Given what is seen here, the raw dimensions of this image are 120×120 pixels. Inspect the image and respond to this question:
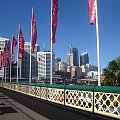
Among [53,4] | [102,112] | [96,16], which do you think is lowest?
[102,112]

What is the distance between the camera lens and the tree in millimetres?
32375

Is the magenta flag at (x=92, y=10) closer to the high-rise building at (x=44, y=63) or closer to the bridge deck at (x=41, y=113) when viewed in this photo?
the bridge deck at (x=41, y=113)

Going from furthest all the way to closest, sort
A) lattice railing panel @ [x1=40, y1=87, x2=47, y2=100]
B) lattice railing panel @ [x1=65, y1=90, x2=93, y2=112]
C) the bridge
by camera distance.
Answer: lattice railing panel @ [x1=40, y1=87, x2=47, y2=100]
lattice railing panel @ [x1=65, y1=90, x2=93, y2=112]
the bridge

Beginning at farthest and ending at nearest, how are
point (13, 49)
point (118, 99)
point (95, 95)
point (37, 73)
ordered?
point (37, 73)
point (13, 49)
point (95, 95)
point (118, 99)

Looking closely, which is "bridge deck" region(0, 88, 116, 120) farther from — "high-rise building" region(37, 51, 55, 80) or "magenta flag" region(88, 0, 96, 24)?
"high-rise building" region(37, 51, 55, 80)

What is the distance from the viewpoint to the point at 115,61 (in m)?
33.1

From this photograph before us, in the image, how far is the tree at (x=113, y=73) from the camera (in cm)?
3238

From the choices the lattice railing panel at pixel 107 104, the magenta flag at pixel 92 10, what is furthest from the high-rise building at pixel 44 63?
the lattice railing panel at pixel 107 104

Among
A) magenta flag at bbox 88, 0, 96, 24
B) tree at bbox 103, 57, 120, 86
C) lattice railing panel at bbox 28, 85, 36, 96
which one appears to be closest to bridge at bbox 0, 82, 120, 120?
magenta flag at bbox 88, 0, 96, 24

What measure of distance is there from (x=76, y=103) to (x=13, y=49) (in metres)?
30.8

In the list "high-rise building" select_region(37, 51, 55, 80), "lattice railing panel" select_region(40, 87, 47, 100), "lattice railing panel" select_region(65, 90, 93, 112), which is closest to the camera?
"lattice railing panel" select_region(65, 90, 93, 112)

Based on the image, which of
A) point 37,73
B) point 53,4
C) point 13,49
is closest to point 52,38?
point 53,4

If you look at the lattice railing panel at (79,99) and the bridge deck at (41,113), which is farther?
the lattice railing panel at (79,99)

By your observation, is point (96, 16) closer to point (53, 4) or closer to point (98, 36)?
point (98, 36)
